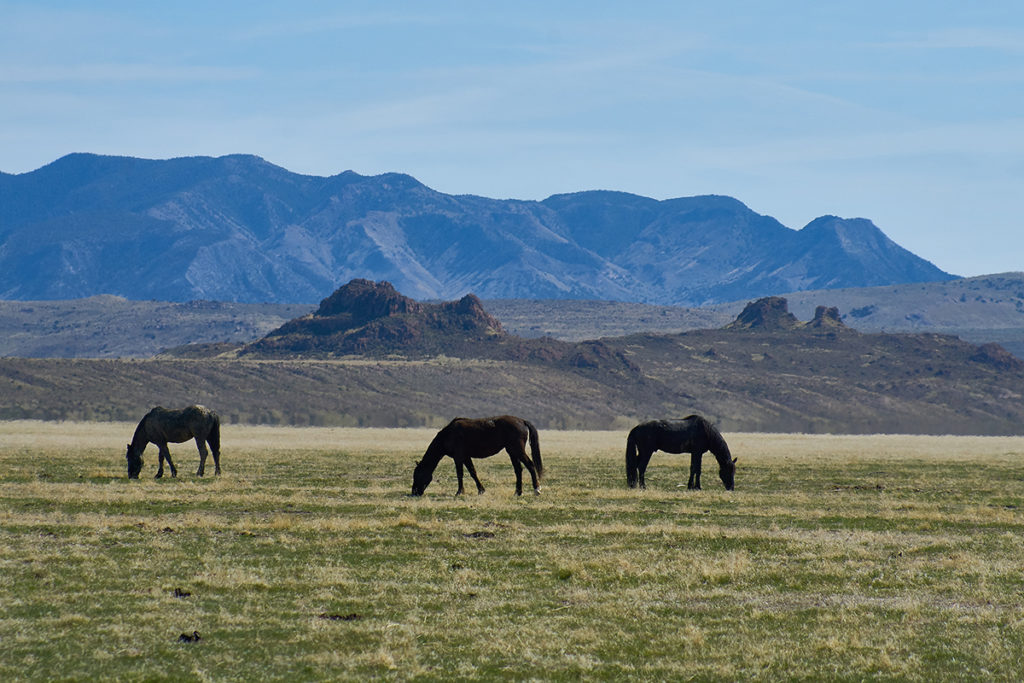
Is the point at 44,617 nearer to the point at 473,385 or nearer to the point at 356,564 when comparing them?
the point at 356,564

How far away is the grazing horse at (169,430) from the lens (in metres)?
36.8

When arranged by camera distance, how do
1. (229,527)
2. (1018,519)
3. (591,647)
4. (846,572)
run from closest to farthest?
(591,647) → (846,572) → (229,527) → (1018,519)

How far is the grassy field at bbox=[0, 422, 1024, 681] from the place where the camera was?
13.8 m

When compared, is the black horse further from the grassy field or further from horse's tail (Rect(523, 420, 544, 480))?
horse's tail (Rect(523, 420, 544, 480))

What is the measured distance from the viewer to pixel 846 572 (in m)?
19.3

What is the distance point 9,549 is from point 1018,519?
70.4 feet

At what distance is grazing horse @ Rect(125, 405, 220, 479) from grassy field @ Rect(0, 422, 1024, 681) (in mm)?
3751

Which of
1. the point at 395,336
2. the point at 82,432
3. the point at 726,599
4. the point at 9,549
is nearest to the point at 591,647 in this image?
the point at 726,599

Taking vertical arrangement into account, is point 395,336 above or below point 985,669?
above

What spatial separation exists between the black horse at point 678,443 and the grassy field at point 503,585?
1.88 m

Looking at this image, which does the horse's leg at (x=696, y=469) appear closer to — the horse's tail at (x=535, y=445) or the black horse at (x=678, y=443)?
the black horse at (x=678, y=443)

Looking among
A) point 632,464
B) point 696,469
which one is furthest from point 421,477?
point 696,469

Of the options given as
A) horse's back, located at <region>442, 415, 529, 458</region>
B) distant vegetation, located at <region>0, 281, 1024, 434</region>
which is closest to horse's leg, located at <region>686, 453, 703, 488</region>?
horse's back, located at <region>442, 415, 529, 458</region>

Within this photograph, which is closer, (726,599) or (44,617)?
(44,617)
